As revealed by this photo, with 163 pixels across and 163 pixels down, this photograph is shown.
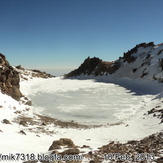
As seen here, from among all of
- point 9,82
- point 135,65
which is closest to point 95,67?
point 135,65

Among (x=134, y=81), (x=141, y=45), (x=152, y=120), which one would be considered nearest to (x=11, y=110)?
(x=152, y=120)

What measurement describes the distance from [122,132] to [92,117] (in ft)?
25.9

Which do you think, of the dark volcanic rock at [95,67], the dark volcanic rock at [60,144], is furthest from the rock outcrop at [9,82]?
the dark volcanic rock at [95,67]

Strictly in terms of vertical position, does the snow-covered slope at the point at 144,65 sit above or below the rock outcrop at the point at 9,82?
above

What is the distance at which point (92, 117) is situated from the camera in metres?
25.7

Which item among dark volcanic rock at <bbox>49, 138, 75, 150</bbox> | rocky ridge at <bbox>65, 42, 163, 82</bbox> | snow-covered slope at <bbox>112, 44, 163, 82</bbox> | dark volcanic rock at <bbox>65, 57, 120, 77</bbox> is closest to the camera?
dark volcanic rock at <bbox>49, 138, 75, 150</bbox>

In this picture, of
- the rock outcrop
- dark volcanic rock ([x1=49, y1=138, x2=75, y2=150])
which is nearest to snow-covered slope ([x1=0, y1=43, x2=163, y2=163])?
dark volcanic rock ([x1=49, y1=138, x2=75, y2=150])

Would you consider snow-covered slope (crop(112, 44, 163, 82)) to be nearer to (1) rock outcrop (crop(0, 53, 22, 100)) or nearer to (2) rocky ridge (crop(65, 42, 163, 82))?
(2) rocky ridge (crop(65, 42, 163, 82))

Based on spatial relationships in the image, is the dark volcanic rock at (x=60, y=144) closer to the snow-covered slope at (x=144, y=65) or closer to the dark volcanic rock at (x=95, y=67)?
the snow-covered slope at (x=144, y=65)

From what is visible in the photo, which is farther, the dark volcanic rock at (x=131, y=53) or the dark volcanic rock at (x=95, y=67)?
the dark volcanic rock at (x=95, y=67)

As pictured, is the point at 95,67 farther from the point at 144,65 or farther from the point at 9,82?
the point at 9,82

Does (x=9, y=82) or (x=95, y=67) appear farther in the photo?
(x=95, y=67)

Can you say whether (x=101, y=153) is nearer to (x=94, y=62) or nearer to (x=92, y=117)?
(x=92, y=117)

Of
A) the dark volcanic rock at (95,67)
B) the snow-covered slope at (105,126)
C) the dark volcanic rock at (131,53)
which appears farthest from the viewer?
the dark volcanic rock at (95,67)
